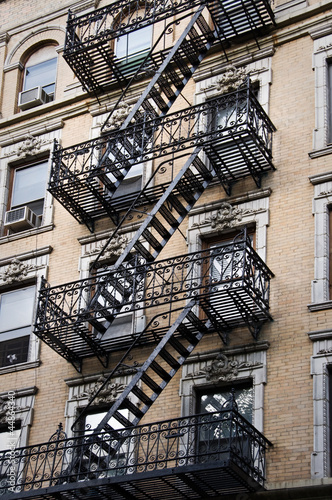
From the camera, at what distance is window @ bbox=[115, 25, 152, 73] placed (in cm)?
2606

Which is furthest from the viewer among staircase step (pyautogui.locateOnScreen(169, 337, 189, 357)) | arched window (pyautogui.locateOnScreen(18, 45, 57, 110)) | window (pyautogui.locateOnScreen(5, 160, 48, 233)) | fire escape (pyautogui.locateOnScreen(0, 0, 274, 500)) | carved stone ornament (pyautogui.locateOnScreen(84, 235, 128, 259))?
arched window (pyautogui.locateOnScreen(18, 45, 57, 110))

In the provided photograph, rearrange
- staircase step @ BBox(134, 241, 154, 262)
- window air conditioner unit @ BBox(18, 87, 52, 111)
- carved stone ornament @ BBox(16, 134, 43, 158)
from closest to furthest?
staircase step @ BBox(134, 241, 154, 262) < carved stone ornament @ BBox(16, 134, 43, 158) < window air conditioner unit @ BBox(18, 87, 52, 111)

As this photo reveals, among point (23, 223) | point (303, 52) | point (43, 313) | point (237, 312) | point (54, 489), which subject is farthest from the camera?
point (23, 223)

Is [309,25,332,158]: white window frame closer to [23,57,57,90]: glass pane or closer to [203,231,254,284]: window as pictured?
[203,231,254,284]: window

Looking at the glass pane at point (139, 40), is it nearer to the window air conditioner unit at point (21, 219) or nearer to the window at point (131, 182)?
the window at point (131, 182)

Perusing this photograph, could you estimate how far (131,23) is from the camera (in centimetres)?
2617

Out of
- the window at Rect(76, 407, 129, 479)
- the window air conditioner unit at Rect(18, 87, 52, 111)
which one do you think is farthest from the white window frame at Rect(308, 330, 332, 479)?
the window air conditioner unit at Rect(18, 87, 52, 111)

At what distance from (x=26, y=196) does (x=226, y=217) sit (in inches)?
237

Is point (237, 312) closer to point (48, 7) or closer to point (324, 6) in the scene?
point (324, 6)

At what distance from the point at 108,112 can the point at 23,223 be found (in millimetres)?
3263

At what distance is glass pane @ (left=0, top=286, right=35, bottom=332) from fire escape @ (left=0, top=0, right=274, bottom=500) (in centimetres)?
115

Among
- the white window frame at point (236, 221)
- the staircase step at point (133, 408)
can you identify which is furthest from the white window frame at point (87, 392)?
the white window frame at point (236, 221)

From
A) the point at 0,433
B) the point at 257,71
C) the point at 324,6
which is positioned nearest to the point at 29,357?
the point at 0,433

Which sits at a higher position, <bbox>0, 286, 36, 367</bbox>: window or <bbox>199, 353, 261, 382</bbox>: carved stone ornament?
<bbox>0, 286, 36, 367</bbox>: window
